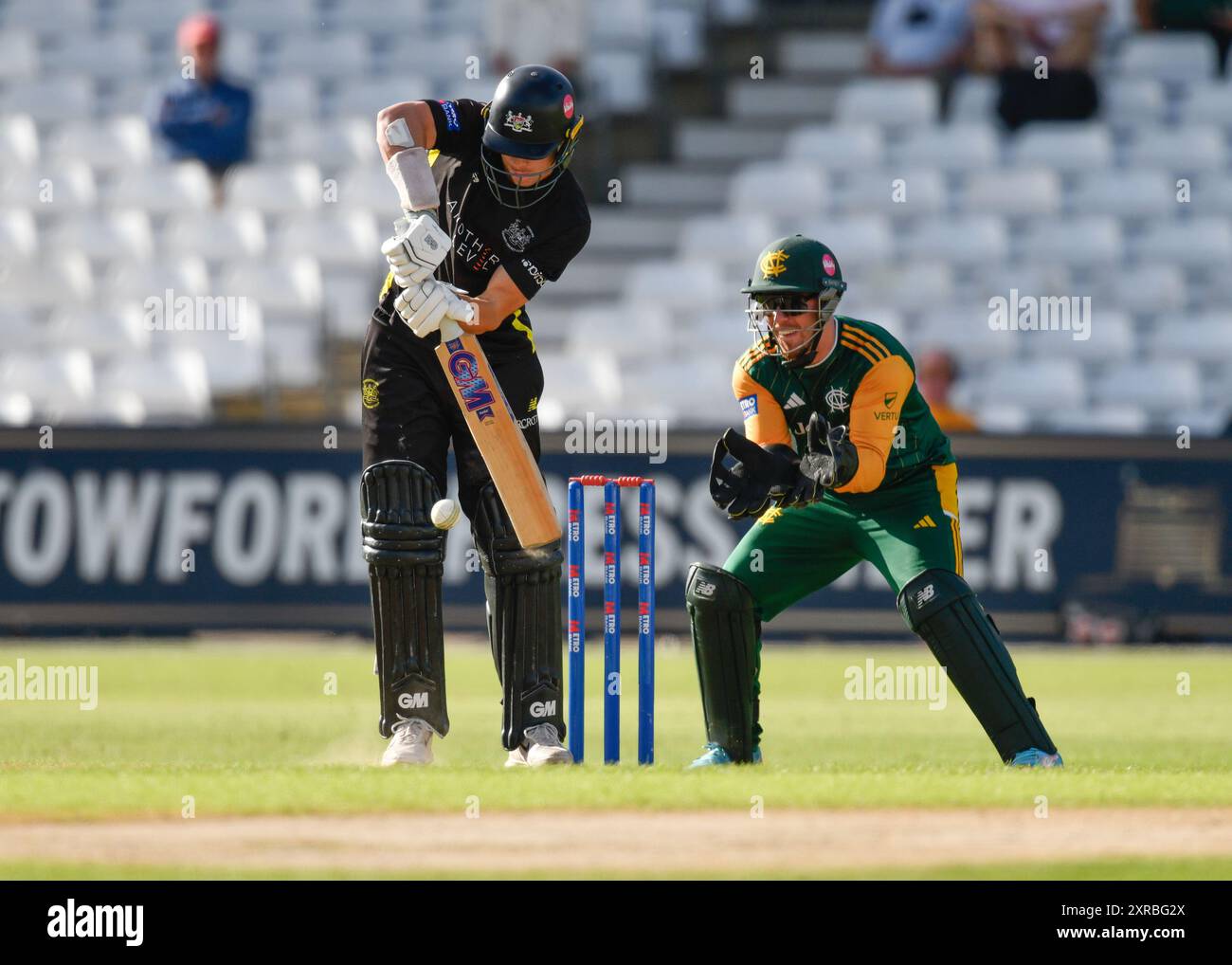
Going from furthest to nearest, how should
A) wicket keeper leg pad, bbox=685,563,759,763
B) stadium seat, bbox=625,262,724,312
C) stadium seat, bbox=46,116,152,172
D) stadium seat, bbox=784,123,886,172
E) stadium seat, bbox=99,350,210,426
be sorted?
stadium seat, bbox=46,116,152,172 → stadium seat, bbox=784,123,886,172 → stadium seat, bbox=625,262,724,312 → stadium seat, bbox=99,350,210,426 → wicket keeper leg pad, bbox=685,563,759,763

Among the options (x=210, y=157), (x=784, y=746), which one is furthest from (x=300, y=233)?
(x=784, y=746)

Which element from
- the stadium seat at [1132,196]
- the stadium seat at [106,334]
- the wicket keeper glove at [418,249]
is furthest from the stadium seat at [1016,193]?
the wicket keeper glove at [418,249]

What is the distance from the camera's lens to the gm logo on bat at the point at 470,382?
695 centimetres

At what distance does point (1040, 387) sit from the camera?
16.2 metres

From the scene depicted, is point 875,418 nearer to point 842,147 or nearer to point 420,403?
point 420,403

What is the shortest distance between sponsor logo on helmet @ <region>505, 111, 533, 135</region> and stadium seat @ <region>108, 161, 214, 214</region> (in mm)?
11579

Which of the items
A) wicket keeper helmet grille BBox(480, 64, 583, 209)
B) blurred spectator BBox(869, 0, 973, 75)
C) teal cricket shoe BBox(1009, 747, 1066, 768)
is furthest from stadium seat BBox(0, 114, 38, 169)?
teal cricket shoe BBox(1009, 747, 1066, 768)

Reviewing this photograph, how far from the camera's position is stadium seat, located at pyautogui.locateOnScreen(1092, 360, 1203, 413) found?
53.4 ft

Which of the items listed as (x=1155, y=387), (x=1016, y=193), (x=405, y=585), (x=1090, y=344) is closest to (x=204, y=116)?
(x=1016, y=193)

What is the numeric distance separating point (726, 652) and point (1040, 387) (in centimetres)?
956

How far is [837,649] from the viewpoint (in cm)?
1381

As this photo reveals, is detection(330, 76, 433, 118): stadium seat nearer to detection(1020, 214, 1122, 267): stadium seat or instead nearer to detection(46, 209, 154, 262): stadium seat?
detection(46, 209, 154, 262): stadium seat
